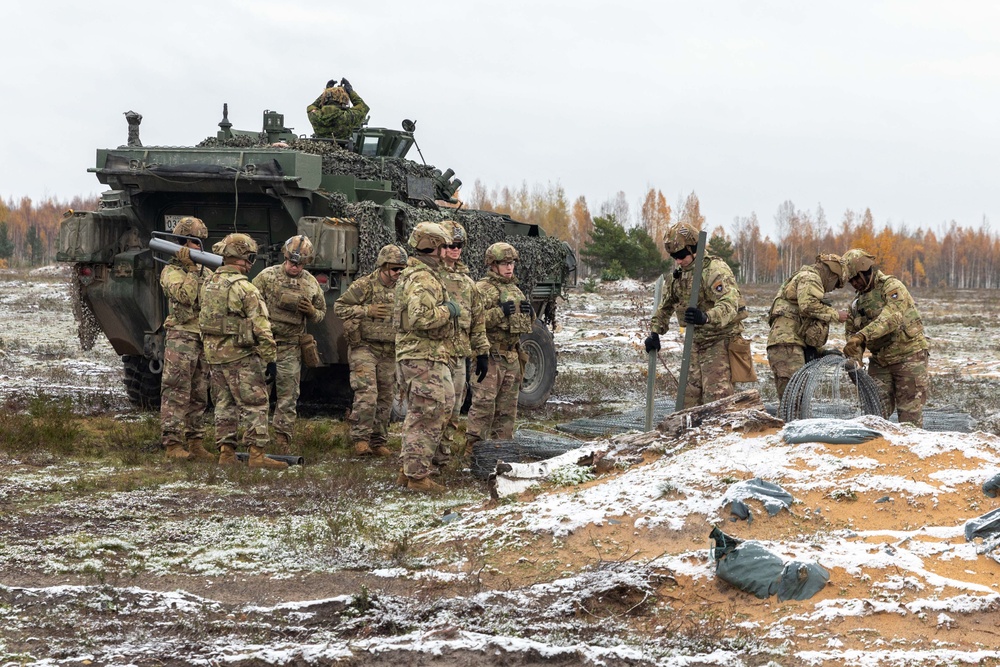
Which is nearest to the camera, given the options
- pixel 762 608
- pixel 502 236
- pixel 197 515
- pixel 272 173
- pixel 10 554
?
pixel 762 608

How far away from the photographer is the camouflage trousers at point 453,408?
8703 mm

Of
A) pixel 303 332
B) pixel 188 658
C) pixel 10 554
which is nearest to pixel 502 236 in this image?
pixel 303 332

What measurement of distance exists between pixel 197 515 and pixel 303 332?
2.88m

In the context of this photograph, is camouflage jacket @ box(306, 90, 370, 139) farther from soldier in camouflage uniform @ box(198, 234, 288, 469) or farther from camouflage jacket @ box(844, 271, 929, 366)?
camouflage jacket @ box(844, 271, 929, 366)

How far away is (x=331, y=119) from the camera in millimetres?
13727

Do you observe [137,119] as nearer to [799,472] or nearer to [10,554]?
[10,554]

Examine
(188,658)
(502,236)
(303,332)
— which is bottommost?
(188,658)

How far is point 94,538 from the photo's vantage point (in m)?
6.87

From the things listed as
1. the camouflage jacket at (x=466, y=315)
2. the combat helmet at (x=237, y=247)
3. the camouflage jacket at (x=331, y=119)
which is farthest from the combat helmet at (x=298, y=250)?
the camouflage jacket at (x=331, y=119)

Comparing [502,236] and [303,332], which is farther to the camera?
[502,236]

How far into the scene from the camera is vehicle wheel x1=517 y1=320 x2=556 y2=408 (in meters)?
13.5

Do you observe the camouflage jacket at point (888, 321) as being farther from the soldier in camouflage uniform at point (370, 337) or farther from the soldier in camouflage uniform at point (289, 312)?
the soldier in camouflage uniform at point (289, 312)

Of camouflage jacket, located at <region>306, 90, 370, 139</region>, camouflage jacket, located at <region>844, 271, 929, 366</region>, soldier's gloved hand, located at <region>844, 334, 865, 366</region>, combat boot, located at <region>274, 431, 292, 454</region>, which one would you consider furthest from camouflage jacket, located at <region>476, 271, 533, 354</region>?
camouflage jacket, located at <region>306, 90, 370, 139</region>

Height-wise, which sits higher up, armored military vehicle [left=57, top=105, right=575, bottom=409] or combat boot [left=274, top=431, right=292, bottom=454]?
armored military vehicle [left=57, top=105, right=575, bottom=409]
